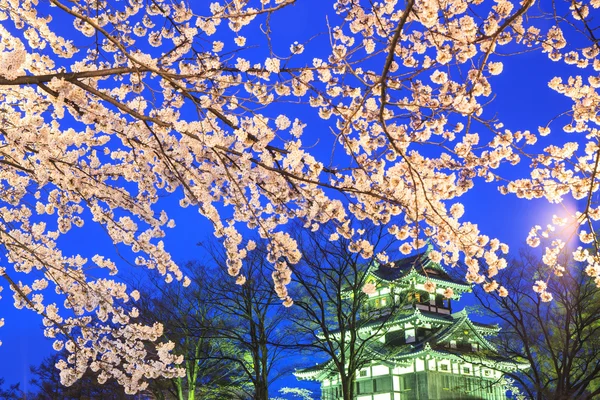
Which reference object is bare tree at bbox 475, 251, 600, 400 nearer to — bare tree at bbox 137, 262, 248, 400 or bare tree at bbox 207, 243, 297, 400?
bare tree at bbox 207, 243, 297, 400

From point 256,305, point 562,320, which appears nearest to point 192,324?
point 256,305

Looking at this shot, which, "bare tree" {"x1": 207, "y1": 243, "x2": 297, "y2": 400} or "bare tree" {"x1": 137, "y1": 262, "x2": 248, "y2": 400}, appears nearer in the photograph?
"bare tree" {"x1": 207, "y1": 243, "x2": 297, "y2": 400}

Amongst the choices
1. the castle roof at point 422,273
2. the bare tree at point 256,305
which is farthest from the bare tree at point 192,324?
the castle roof at point 422,273

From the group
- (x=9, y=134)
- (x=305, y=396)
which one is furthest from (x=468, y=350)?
(x=9, y=134)

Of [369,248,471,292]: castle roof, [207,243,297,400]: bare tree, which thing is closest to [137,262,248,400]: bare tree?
[207,243,297,400]: bare tree

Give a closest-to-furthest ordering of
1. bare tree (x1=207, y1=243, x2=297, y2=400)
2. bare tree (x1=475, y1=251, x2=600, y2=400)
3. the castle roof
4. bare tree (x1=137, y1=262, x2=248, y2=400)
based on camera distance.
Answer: bare tree (x1=475, y1=251, x2=600, y2=400) → bare tree (x1=207, y1=243, x2=297, y2=400) → bare tree (x1=137, y1=262, x2=248, y2=400) → the castle roof

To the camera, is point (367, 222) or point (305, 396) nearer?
point (367, 222)

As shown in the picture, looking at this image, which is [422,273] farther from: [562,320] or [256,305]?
[256,305]

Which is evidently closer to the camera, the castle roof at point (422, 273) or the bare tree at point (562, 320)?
the bare tree at point (562, 320)

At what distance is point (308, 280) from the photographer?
15938 millimetres

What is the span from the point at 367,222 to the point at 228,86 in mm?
11280

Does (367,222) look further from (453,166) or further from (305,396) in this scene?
(305,396)

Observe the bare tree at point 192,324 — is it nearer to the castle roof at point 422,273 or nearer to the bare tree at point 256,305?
the bare tree at point 256,305

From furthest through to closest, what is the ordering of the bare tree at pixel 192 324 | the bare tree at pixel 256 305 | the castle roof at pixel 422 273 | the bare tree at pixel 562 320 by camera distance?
the castle roof at pixel 422 273, the bare tree at pixel 192 324, the bare tree at pixel 256 305, the bare tree at pixel 562 320
